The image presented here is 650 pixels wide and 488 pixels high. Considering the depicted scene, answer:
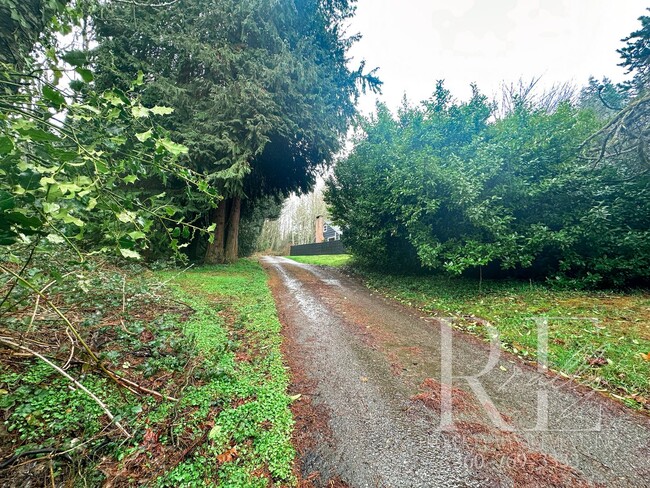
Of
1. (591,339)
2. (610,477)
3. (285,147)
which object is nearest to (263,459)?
(610,477)

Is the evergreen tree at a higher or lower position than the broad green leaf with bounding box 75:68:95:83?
higher

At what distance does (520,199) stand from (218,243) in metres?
10.1

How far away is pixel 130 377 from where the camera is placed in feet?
6.91

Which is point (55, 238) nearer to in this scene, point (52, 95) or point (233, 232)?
point (52, 95)

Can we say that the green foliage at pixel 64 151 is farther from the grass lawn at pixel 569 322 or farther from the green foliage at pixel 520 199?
the green foliage at pixel 520 199

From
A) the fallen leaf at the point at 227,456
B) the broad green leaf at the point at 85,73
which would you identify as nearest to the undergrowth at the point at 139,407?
the fallen leaf at the point at 227,456

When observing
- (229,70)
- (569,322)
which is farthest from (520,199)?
(229,70)

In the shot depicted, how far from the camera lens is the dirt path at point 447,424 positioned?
161 cm

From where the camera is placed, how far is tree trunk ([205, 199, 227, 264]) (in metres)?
10.1

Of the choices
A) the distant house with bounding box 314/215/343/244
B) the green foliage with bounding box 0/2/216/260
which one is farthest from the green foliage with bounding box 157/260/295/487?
the distant house with bounding box 314/215/343/244

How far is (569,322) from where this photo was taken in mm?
3924

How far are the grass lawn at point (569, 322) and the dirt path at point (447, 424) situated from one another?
0.43 m

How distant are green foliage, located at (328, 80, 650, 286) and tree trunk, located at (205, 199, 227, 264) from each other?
24.1 feet

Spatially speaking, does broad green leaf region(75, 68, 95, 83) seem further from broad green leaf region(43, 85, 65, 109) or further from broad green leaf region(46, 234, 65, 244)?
broad green leaf region(46, 234, 65, 244)
